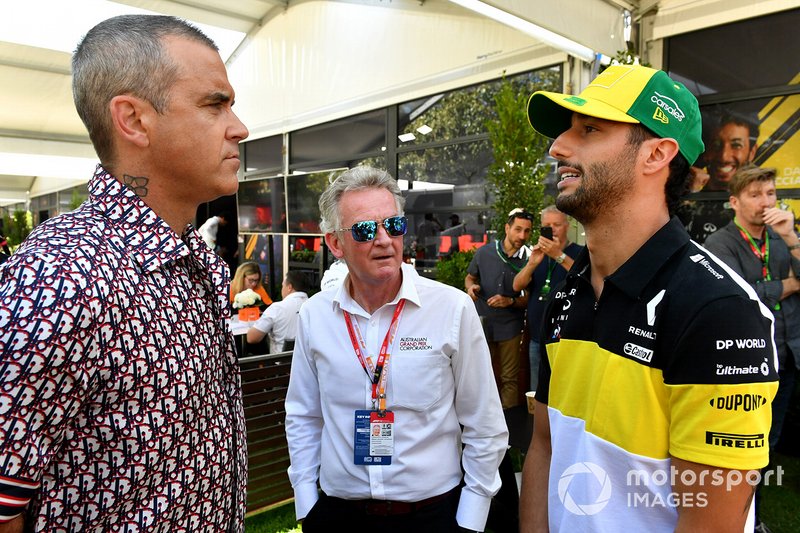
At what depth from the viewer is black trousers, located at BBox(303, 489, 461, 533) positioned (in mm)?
1628

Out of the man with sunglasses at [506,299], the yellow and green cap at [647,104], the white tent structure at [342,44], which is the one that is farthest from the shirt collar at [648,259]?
the man with sunglasses at [506,299]

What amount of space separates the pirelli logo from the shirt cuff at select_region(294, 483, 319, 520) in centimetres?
134

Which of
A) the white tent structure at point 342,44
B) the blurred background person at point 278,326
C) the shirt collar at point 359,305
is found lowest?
the blurred background person at point 278,326

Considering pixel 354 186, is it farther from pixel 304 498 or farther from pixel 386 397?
pixel 304 498

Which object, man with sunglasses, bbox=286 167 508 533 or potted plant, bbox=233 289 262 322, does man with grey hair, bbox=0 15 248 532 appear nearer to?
man with sunglasses, bbox=286 167 508 533

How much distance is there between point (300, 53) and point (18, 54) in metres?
5.39

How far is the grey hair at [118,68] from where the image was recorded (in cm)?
96

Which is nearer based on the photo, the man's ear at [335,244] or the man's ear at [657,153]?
the man's ear at [657,153]

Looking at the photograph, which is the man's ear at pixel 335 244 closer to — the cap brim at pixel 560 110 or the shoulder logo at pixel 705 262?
the cap brim at pixel 560 110

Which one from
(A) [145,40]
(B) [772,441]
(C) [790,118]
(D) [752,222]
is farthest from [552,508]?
(C) [790,118]

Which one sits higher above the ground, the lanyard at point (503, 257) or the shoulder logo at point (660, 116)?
the shoulder logo at point (660, 116)

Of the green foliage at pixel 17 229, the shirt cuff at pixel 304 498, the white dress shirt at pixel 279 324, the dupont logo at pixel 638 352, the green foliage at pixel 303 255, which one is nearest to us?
the dupont logo at pixel 638 352

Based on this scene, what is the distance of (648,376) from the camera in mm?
1053

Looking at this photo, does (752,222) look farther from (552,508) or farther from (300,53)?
(300,53)
